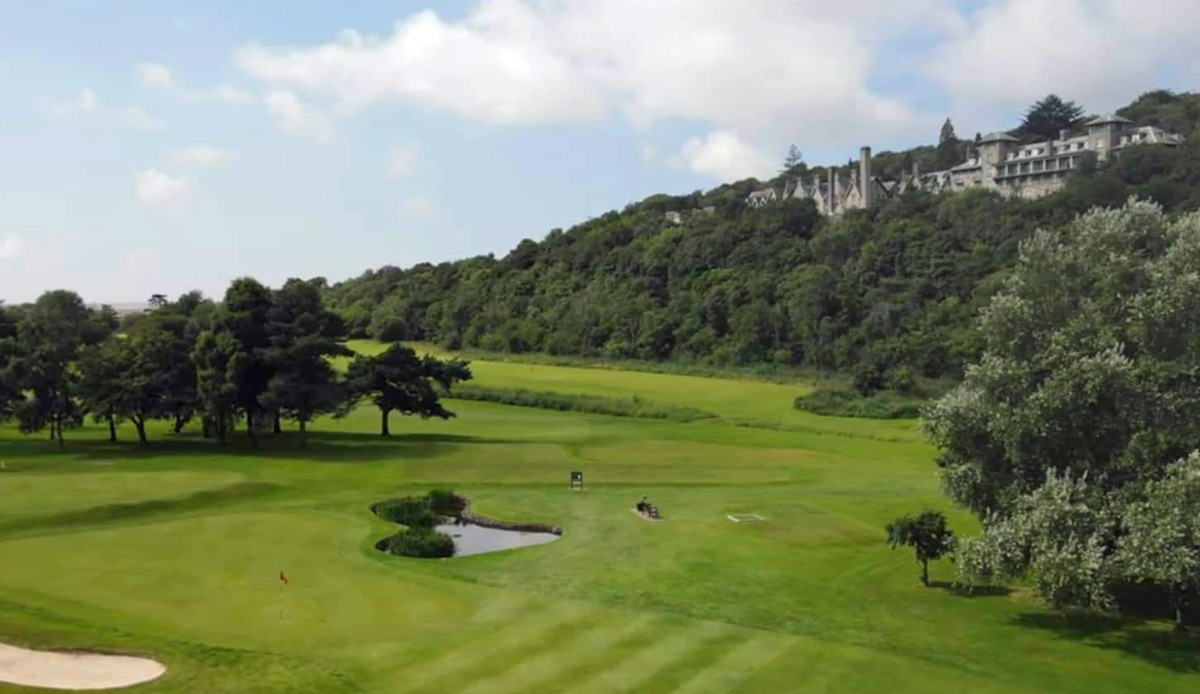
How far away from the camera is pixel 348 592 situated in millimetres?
31594

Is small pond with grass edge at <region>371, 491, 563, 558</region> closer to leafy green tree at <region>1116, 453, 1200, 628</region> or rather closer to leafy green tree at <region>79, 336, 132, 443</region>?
leafy green tree at <region>1116, 453, 1200, 628</region>

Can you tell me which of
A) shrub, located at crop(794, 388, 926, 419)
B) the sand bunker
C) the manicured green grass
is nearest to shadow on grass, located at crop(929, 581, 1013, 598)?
the manicured green grass

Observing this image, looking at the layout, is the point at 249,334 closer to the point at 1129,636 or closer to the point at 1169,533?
the point at 1129,636

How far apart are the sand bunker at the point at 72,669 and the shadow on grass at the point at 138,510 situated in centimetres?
1506

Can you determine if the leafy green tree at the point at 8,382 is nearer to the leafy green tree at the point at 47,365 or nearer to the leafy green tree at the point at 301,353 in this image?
the leafy green tree at the point at 47,365

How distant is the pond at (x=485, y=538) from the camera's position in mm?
40812

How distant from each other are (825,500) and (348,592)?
88.4 feet

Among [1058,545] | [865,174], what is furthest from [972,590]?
[865,174]

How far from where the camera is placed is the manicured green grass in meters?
25.2

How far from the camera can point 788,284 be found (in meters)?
136

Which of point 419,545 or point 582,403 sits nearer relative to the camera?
point 419,545

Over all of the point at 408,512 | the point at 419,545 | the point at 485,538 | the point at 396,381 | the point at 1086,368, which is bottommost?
the point at 485,538

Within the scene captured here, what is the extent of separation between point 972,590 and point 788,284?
10440 cm

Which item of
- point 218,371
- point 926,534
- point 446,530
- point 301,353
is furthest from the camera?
point 301,353
